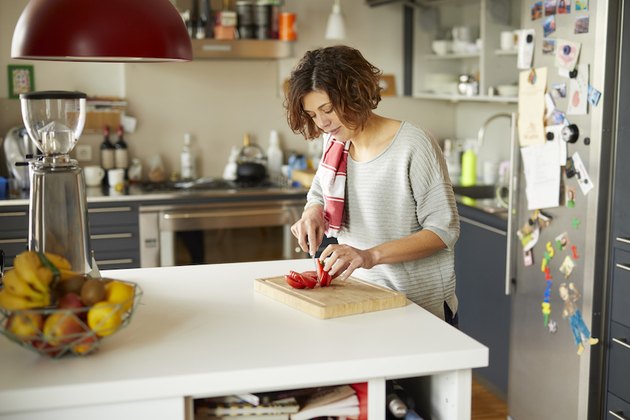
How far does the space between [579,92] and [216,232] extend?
7.59ft

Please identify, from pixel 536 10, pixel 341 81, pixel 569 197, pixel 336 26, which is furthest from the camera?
pixel 336 26

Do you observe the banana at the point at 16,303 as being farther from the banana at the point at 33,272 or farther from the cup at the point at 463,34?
the cup at the point at 463,34

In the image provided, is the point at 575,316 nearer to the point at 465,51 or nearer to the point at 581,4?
the point at 581,4

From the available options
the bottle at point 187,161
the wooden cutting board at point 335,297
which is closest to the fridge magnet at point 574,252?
the wooden cutting board at point 335,297

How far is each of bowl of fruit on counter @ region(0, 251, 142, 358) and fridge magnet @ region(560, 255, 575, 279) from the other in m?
1.88

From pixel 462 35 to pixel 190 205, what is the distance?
1.79 meters

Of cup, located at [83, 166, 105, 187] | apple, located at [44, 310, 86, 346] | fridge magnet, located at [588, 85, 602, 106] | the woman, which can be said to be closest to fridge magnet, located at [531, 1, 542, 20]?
fridge magnet, located at [588, 85, 602, 106]

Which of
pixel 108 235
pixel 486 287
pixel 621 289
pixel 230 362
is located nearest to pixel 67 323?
pixel 230 362

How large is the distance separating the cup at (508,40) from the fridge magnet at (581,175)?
134 cm

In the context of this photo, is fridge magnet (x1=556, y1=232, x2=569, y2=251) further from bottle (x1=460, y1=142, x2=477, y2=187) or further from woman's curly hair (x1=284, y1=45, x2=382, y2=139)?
→ bottle (x1=460, y1=142, x2=477, y2=187)

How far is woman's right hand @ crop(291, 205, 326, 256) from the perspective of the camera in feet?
7.75

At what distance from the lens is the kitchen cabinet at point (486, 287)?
3771 mm

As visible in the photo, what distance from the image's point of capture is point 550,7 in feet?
10.2

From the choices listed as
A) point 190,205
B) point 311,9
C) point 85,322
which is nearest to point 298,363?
point 85,322
